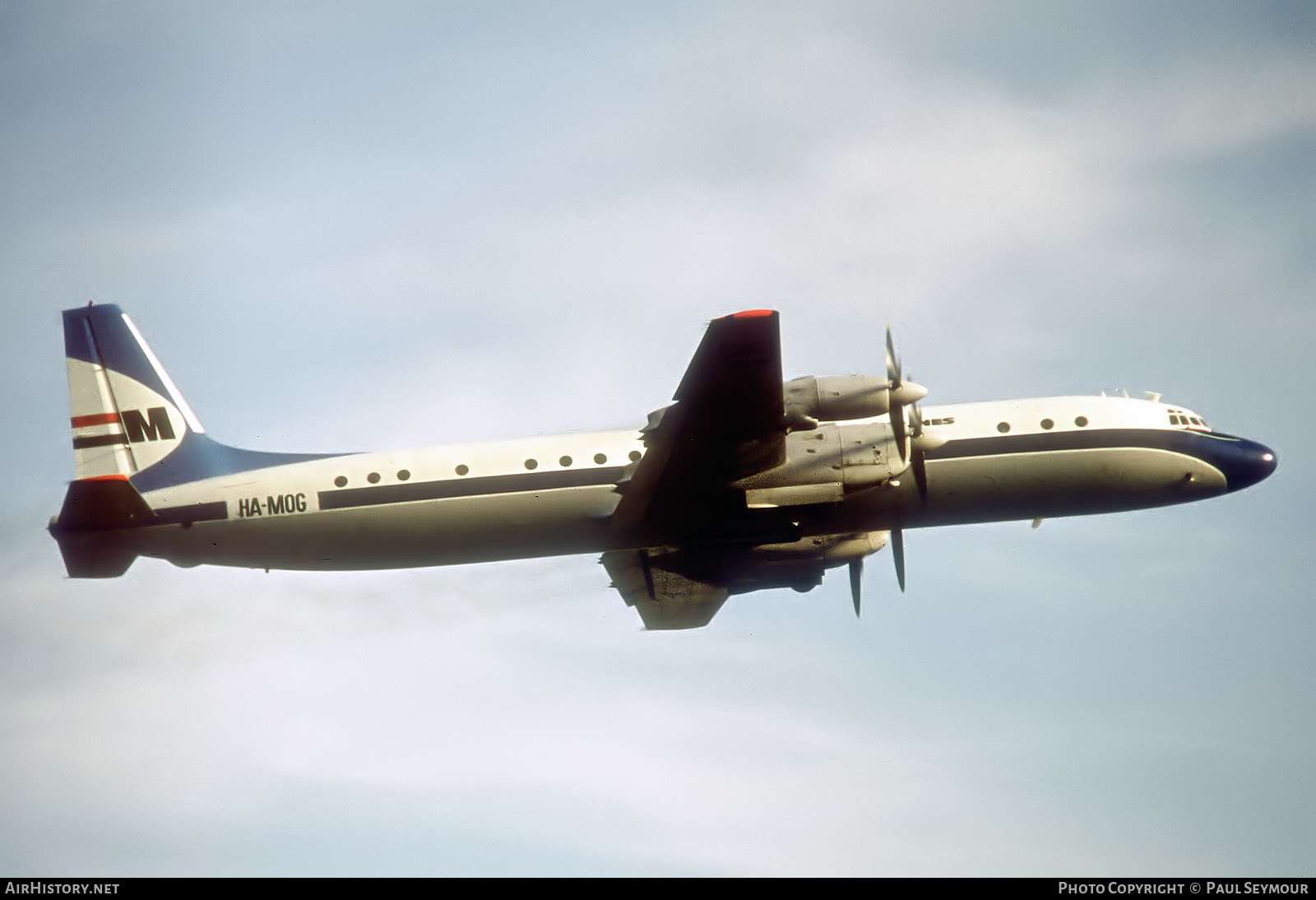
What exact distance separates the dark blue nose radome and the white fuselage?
3344 millimetres

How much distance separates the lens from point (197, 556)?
28672mm

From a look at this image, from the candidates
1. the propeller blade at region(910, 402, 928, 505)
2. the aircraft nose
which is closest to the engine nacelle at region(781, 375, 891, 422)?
the propeller blade at region(910, 402, 928, 505)

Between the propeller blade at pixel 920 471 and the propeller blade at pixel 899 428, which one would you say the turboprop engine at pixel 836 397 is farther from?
the propeller blade at pixel 920 471

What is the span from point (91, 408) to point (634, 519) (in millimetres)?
13803

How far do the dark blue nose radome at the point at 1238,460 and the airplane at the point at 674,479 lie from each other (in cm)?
5

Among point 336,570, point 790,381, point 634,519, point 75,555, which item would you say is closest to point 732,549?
point 634,519

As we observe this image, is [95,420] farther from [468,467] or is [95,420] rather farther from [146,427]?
[468,467]

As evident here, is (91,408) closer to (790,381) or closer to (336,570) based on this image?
(336,570)

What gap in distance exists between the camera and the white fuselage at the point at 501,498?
28438 millimetres

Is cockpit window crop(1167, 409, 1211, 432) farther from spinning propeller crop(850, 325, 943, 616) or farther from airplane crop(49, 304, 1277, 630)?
spinning propeller crop(850, 325, 943, 616)

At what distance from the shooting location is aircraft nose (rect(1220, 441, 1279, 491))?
31.1m

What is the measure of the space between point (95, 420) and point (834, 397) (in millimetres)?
18016
